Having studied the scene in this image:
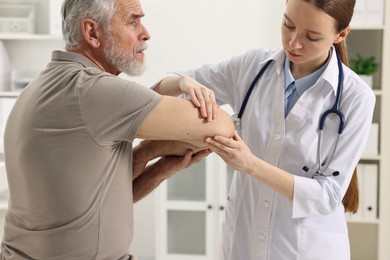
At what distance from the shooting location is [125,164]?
4.76ft

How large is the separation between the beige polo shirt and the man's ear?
5 centimetres

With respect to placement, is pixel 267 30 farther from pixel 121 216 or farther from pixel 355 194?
pixel 121 216

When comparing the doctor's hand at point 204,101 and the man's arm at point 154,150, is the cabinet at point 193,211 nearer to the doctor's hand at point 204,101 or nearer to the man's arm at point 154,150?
the man's arm at point 154,150

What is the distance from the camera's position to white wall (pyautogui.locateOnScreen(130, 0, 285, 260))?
3.94m

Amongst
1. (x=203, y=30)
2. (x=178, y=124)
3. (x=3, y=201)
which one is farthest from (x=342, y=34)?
(x=3, y=201)

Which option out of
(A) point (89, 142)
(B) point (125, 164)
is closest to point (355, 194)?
(B) point (125, 164)

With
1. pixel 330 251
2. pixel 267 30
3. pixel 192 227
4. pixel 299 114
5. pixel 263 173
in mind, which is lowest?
pixel 192 227

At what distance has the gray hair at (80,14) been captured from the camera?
145 cm

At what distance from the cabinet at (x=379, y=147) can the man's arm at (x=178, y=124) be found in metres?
2.23

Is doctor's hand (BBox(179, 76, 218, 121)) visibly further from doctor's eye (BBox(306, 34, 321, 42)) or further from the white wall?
the white wall

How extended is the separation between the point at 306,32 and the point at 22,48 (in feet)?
9.38

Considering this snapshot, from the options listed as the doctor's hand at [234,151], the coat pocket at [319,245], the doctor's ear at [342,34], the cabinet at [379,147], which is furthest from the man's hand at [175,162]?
the cabinet at [379,147]

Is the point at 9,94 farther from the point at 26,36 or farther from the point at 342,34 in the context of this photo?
the point at 342,34

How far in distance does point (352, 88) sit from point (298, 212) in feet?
1.22
